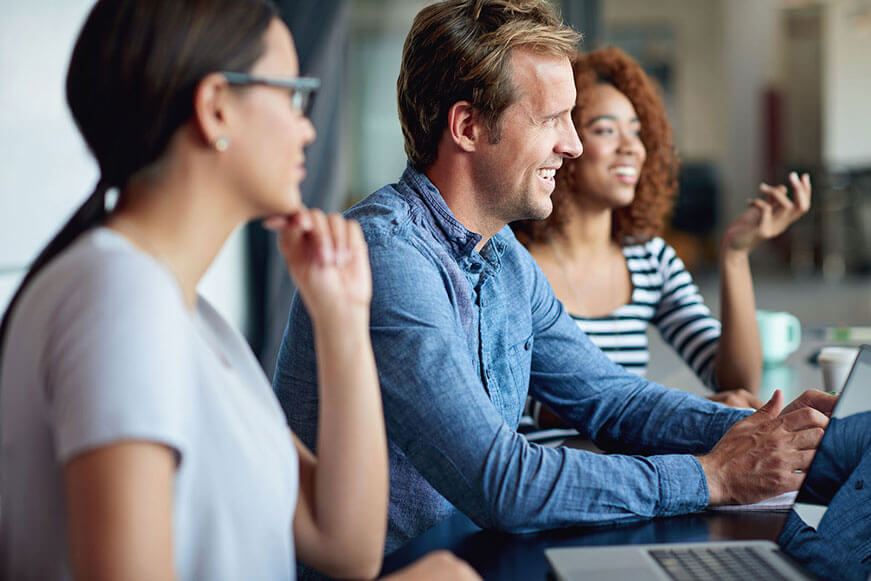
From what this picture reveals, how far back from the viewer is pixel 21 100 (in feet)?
8.40

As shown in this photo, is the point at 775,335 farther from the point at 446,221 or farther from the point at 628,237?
the point at 446,221

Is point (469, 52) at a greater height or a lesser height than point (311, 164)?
greater

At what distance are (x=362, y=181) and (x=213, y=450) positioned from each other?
4.01m

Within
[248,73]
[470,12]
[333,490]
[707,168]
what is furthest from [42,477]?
[707,168]

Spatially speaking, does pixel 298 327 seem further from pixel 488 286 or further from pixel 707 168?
pixel 707 168

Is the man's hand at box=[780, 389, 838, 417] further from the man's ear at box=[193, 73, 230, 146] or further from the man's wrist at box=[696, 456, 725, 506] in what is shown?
the man's ear at box=[193, 73, 230, 146]

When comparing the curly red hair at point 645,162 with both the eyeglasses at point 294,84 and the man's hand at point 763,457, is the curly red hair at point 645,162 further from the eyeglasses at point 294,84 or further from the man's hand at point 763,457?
the eyeglasses at point 294,84

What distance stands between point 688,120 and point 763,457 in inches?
434

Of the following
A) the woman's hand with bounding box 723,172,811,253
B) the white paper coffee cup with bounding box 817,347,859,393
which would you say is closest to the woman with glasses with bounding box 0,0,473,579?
the white paper coffee cup with bounding box 817,347,859,393

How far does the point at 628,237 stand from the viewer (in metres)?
2.26

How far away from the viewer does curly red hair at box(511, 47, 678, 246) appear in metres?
2.17

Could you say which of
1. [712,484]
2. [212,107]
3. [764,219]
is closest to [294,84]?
[212,107]

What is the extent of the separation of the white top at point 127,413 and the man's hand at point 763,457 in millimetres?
562

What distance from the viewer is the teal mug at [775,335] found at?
6.99 feet
